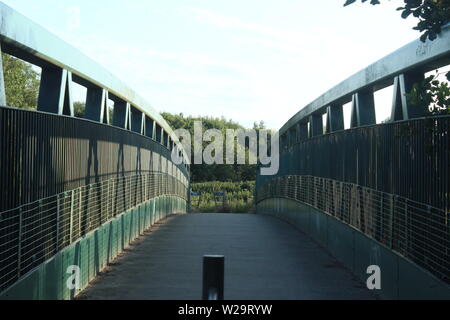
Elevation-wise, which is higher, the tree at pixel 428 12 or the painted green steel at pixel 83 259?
the tree at pixel 428 12

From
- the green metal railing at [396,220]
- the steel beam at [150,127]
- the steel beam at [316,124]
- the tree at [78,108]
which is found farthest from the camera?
the tree at [78,108]

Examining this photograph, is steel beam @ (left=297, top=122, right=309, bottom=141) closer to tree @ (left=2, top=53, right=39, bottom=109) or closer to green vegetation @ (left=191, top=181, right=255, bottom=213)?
green vegetation @ (left=191, top=181, right=255, bottom=213)

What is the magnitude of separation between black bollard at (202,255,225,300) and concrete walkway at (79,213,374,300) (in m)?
4.51

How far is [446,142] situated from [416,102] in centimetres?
86

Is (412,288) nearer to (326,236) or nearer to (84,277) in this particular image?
(84,277)

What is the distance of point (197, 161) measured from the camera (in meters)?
81.6

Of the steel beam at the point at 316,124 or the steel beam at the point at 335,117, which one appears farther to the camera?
the steel beam at the point at 316,124

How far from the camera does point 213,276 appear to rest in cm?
476

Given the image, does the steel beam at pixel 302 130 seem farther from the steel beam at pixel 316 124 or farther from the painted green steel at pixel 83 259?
the painted green steel at pixel 83 259

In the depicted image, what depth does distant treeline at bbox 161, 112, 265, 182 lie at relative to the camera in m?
83.3

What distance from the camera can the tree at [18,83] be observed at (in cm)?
4962

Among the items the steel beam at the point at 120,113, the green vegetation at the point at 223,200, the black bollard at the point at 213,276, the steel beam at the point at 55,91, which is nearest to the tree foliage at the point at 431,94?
the black bollard at the point at 213,276

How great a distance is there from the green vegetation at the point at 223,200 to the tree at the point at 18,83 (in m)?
15.8
